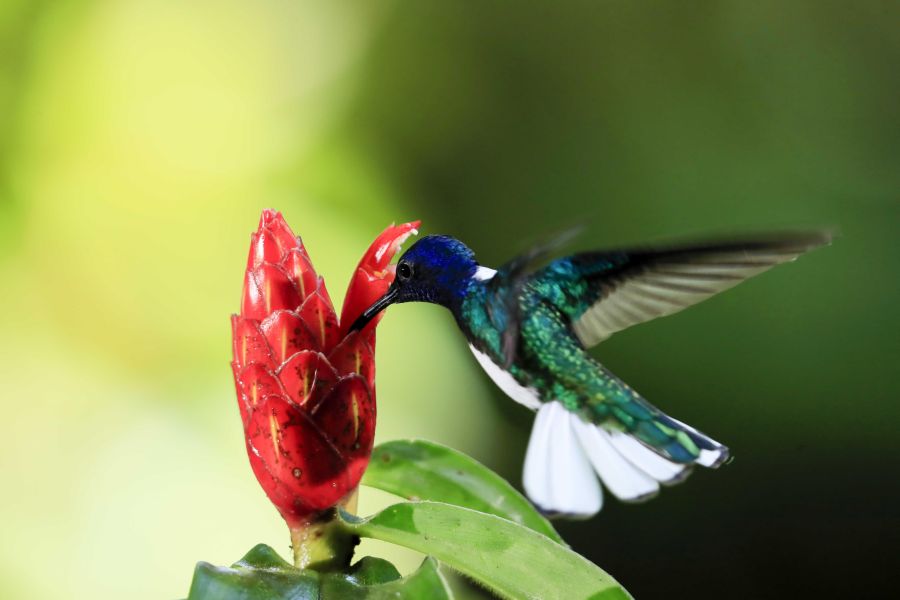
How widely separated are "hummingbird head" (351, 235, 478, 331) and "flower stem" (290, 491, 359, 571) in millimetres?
188

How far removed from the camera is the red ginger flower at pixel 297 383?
74cm

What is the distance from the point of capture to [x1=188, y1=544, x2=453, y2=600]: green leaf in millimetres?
636

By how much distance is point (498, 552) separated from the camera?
0.68m

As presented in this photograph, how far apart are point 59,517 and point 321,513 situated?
1.53 metres

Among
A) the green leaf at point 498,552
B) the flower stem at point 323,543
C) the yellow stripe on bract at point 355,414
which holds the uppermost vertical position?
the yellow stripe on bract at point 355,414

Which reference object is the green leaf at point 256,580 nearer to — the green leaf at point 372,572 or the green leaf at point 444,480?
the green leaf at point 372,572

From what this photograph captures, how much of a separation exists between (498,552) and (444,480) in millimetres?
227

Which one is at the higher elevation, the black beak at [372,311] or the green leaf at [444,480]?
the black beak at [372,311]

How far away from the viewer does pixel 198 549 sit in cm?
206

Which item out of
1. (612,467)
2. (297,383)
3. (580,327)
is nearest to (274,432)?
(297,383)

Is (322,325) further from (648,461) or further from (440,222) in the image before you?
(440,222)

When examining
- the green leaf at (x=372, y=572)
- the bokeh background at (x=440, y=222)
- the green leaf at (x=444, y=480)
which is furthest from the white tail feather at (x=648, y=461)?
the bokeh background at (x=440, y=222)

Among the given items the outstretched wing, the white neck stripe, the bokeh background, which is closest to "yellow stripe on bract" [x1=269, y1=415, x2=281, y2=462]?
the white neck stripe

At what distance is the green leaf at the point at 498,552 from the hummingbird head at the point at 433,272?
0.20m
